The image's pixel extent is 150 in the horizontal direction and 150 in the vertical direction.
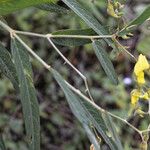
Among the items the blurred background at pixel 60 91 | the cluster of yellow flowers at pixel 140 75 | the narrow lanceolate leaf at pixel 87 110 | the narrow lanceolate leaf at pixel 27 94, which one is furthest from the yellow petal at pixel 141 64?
the blurred background at pixel 60 91

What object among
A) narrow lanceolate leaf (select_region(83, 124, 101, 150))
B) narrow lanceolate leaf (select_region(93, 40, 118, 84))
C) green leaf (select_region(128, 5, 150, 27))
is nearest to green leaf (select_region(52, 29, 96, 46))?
narrow lanceolate leaf (select_region(93, 40, 118, 84))

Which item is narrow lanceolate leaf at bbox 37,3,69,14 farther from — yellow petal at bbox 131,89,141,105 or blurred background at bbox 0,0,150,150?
blurred background at bbox 0,0,150,150

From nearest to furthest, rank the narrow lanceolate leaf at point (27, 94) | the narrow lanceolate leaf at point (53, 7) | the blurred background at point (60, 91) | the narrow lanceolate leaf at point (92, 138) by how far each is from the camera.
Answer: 1. the narrow lanceolate leaf at point (92, 138)
2. the narrow lanceolate leaf at point (27, 94)
3. the narrow lanceolate leaf at point (53, 7)
4. the blurred background at point (60, 91)

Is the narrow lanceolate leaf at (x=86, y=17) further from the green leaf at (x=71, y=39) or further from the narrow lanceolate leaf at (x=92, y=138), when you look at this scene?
the narrow lanceolate leaf at (x=92, y=138)

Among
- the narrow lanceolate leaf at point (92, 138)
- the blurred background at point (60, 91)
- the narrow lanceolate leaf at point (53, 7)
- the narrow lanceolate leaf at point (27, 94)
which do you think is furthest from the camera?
the blurred background at point (60, 91)

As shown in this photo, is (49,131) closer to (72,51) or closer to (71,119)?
(71,119)

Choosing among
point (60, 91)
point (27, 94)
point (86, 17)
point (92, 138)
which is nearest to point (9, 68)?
point (27, 94)

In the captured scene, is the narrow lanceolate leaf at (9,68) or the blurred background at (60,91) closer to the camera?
the narrow lanceolate leaf at (9,68)
